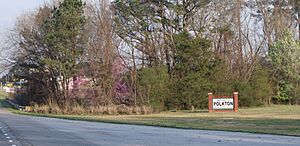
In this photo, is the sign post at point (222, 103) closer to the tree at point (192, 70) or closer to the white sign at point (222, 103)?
the white sign at point (222, 103)

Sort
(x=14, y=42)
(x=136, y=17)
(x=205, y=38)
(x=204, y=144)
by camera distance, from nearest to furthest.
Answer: (x=204, y=144)
(x=205, y=38)
(x=136, y=17)
(x=14, y=42)

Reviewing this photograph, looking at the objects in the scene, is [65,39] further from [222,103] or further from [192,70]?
[222,103]

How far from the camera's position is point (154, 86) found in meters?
56.3

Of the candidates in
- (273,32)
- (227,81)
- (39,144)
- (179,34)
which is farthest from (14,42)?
(39,144)

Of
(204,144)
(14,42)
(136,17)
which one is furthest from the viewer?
(14,42)

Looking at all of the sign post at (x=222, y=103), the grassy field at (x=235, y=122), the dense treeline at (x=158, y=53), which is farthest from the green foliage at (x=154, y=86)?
the grassy field at (x=235, y=122)

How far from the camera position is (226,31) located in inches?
2509

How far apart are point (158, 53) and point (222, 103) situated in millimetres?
15428

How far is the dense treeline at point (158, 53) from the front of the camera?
189ft

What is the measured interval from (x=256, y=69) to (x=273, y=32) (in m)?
7.99

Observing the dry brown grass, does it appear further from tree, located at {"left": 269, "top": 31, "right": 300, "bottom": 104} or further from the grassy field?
tree, located at {"left": 269, "top": 31, "right": 300, "bottom": 104}

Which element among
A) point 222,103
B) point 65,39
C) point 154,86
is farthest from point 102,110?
point 222,103

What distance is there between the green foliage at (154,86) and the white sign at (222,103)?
25.0 feet

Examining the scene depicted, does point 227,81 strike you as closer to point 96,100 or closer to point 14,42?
point 96,100
